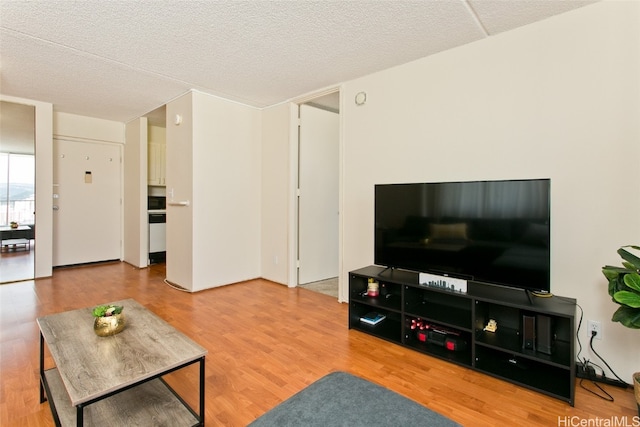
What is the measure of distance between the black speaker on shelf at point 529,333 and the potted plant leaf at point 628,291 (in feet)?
1.32

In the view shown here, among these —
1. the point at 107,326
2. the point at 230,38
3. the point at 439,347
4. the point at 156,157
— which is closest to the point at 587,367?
the point at 439,347

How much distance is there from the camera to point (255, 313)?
319cm

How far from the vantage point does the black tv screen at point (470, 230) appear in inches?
79.5

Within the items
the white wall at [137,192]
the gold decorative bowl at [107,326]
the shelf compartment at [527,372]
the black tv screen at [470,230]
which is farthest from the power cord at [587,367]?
the white wall at [137,192]

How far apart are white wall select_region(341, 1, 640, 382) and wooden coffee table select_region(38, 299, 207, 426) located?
238cm

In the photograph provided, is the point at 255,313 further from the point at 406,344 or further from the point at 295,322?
the point at 406,344

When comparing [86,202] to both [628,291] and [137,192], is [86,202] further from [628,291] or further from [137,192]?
[628,291]

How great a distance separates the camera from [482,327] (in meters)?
2.24

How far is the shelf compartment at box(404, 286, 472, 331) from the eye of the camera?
228 cm

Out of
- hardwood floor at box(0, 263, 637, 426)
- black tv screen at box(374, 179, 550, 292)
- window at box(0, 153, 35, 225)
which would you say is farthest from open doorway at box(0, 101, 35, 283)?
black tv screen at box(374, 179, 550, 292)

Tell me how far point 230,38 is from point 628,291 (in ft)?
10.2

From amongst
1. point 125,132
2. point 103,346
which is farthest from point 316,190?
point 125,132

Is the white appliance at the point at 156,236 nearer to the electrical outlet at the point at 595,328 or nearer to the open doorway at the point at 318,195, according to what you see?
the open doorway at the point at 318,195

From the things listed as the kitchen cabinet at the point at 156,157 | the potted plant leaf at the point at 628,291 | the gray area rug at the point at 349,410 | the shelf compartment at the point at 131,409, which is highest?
the kitchen cabinet at the point at 156,157
